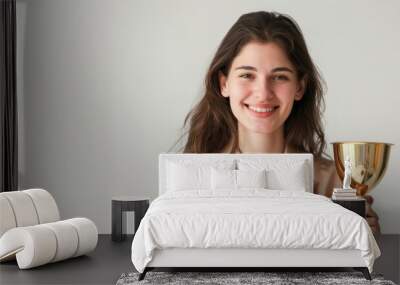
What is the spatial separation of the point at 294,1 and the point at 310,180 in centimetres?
185

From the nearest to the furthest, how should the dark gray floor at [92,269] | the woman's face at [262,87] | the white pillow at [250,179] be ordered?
the dark gray floor at [92,269]
the white pillow at [250,179]
the woman's face at [262,87]

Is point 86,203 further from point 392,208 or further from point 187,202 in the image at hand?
point 392,208

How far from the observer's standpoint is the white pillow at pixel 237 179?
6.10m

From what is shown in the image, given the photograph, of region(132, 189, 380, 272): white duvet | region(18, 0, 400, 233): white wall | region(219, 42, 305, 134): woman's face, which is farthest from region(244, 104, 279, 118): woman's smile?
region(132, 189, 380, 272): white duvet

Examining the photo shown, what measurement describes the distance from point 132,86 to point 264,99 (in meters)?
1.38

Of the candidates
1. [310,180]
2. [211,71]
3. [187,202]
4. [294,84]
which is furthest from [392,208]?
[187,202]

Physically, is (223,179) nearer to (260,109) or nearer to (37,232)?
(260,109)

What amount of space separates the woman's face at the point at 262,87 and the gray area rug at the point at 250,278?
2215 millimetres

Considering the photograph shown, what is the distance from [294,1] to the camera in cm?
694

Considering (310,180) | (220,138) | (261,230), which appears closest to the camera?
(261,230)

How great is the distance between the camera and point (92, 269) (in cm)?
526

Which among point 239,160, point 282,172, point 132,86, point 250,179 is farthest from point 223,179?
point 132,86

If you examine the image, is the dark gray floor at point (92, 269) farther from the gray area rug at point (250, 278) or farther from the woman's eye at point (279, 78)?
the woman's eye at point (279, 78)

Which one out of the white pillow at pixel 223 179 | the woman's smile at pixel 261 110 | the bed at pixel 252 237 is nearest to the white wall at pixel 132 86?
the woman's smile at pixel 261 110
